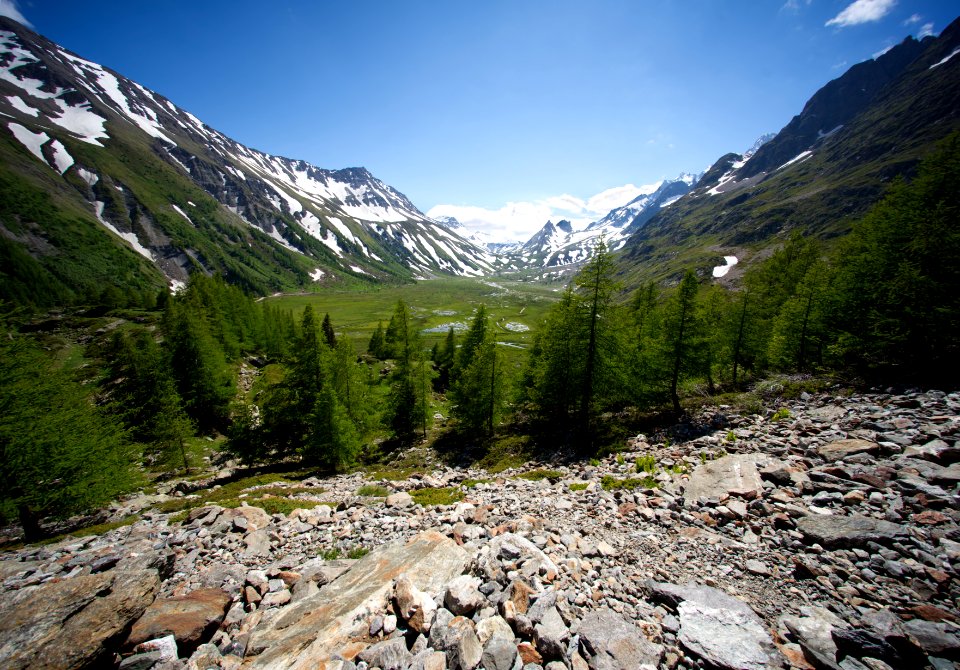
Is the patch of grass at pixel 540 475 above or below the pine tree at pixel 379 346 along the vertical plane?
below

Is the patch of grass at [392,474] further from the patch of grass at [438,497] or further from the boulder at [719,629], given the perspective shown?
the boulder at [719,629]


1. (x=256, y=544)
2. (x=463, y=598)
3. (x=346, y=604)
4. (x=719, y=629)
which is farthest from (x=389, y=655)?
(x=256, y=544)

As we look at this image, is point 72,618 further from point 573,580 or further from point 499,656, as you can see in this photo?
point 573,580

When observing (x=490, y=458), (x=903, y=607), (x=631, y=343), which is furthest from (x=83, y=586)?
(x=631, y=343)

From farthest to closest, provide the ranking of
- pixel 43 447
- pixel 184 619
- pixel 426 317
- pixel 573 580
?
pixel 426 317 → pixel 43 447 → pixel 573 580 → pixel 184 619

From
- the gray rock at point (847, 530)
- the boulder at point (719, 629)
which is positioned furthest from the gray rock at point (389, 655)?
the gray rock at point (847, 530)

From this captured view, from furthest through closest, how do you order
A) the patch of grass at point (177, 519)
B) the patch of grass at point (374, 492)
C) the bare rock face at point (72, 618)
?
the patch of grass at point (374, 492)
the patch of grass at point (177, 519)
the bare rock face at point (72, 618)

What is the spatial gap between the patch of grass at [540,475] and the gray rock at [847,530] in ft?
38.5

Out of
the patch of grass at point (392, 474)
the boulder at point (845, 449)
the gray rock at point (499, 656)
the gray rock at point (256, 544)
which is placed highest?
the boulder at point (845, 449)

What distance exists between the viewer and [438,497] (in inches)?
647

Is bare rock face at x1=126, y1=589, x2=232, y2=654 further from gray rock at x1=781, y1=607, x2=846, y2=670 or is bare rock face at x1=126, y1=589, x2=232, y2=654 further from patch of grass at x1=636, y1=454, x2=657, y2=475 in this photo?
patch of grass at x1=636, y1=454, x2=657, y2=475

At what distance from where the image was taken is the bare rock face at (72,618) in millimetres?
6250

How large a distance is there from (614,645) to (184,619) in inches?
340

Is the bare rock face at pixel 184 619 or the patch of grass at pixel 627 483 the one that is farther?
the patch of grass at pixel 627 483
